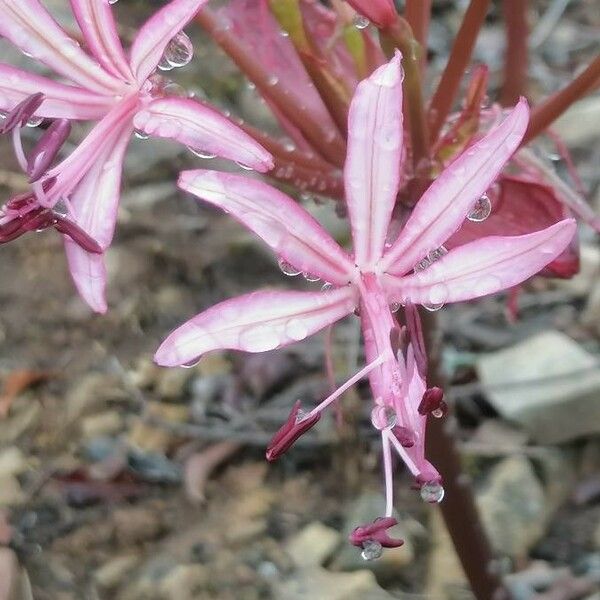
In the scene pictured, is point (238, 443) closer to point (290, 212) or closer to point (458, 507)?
point (458, 507)

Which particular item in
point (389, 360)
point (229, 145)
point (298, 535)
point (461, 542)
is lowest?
point (298, 535)

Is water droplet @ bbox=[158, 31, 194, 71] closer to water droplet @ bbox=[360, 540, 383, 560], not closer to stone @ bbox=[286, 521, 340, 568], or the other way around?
water droplet @ bbox=[360, 540, 383, 560]

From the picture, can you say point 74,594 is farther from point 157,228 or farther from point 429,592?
point 157,228

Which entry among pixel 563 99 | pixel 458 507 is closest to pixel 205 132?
pixel 563 99

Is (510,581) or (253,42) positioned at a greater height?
(253,42)

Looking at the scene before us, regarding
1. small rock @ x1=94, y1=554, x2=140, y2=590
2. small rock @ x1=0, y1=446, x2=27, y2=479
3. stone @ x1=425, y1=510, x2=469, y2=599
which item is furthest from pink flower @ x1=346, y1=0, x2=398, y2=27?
small rock @ x1=0, y1=446, x2=27, y2=479

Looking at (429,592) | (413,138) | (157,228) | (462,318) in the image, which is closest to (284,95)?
(413,138)
